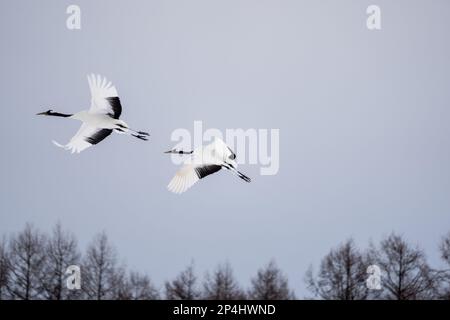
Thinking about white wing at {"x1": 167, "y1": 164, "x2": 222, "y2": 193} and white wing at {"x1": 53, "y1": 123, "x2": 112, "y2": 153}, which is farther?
white wing at {"x1": 53, "y1": 123, "x2": 112, "y2": 153}

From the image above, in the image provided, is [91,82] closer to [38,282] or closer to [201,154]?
[201,154]

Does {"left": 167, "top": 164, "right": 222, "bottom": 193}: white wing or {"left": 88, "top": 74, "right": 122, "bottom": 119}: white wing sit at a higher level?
{"left": 88, "top": 74, "right": 122, "bottom": 119}: white wing

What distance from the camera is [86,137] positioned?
32.9 meters

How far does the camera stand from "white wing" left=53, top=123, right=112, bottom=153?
32.7 m

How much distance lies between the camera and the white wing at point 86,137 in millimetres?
32719

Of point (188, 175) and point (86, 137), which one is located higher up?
point (86, 137)

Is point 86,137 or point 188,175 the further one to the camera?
point 86,137

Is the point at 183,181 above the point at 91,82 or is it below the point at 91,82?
below

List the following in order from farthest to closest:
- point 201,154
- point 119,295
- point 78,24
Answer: point 119,295 < point 78,24 < point 201,154

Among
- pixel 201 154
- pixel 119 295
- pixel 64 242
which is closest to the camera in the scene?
pixel 201 154
